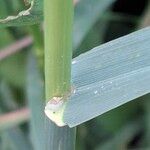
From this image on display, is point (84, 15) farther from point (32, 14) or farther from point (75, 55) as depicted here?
point (32, 14)

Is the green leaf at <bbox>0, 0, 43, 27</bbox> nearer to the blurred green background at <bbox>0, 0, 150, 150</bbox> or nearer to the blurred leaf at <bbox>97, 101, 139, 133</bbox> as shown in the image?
the blurred green background at <bbox>0, 0, 150, 150</bbox>

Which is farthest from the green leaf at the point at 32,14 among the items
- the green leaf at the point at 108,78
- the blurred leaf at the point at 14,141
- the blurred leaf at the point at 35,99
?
the blurred leaf at the point at 14,141

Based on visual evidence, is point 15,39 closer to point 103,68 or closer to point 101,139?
point 101,139

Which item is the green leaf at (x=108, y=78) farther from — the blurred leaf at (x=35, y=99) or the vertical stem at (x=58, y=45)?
the blurred leaf at (x=35, y=99)

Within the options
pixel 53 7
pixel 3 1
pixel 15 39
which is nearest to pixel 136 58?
pixel 53 7

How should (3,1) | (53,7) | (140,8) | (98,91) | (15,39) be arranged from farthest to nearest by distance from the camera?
(140,8), (15,39), (3,1), (98,91), (53,7)

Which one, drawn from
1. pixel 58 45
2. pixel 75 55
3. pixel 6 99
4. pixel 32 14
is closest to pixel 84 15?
pixel 75 55
